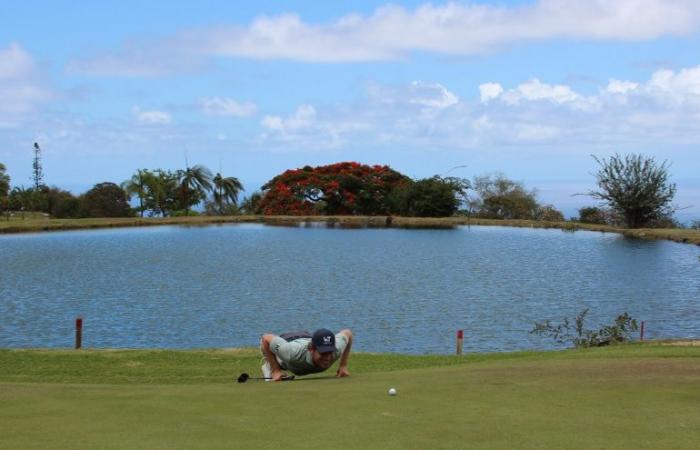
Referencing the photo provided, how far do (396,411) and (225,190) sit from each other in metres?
87.4

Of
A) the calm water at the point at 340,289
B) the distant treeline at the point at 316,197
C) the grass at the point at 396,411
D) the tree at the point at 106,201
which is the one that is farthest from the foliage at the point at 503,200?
the grass at the point at 396,411

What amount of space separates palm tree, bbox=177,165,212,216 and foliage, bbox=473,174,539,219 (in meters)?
30.6

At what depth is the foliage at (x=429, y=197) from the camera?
81188 mm

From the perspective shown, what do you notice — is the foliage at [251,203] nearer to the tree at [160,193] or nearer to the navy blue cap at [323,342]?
the tree at [160,193]

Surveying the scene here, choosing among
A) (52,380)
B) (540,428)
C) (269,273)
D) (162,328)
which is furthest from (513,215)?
(540,428)

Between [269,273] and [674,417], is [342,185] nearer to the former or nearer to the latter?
[269,273]

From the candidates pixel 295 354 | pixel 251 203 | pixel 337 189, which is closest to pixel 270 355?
pixel 295 354

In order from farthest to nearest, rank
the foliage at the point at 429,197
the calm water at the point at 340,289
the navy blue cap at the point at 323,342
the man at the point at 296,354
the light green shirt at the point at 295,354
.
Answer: the foliage at the point at 429,197 < the calm water at the point at 340,289 < the light green shirt at the point at 295,354 < the man at the point at 296,354 < the navy blue cap at the point at 323,342

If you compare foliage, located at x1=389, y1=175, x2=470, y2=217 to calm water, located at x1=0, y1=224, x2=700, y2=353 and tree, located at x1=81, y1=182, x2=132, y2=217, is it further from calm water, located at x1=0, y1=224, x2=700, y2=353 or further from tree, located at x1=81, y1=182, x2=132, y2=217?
tree, located at x1=81, y1=182, x2=132, y2=217

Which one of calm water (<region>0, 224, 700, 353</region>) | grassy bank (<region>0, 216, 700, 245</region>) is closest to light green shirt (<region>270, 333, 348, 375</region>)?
calm water (<region>0, 224, 700, 353</region>)

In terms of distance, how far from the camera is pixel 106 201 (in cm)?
8712

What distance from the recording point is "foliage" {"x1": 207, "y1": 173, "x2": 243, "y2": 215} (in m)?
92.5

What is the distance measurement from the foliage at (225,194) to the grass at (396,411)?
8343 centimetres

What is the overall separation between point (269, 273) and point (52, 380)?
27.0 metres
